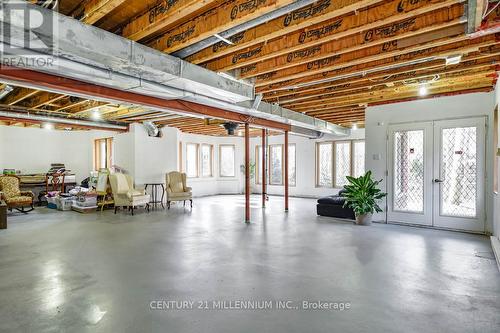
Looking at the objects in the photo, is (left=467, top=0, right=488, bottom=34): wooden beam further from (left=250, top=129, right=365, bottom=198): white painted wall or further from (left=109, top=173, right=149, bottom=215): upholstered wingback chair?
(left=250, top=129, right=365, bottom=198): white painted wall

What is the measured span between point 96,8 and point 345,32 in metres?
2.15

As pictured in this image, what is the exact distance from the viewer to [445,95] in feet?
17.6

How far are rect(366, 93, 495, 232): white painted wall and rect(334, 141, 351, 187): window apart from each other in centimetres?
381

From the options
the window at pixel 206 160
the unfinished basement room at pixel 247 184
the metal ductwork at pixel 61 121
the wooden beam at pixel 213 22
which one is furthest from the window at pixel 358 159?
the wooden beam at pixel 213 22

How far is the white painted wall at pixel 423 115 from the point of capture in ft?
16.3

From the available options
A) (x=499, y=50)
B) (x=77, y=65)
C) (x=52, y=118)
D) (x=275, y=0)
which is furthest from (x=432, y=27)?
(x=52, y=118)

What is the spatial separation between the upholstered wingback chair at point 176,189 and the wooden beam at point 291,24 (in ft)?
16.1

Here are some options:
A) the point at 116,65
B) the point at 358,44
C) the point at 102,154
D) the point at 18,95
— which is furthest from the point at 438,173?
the point at 102,154

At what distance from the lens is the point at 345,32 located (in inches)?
107

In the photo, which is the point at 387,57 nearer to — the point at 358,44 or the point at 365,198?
the point at 358,44

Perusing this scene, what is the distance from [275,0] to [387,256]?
131 inches

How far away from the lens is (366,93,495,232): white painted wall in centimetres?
497

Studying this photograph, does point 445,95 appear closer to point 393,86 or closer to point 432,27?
point 393,86

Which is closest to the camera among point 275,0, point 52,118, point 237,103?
point 275,0
